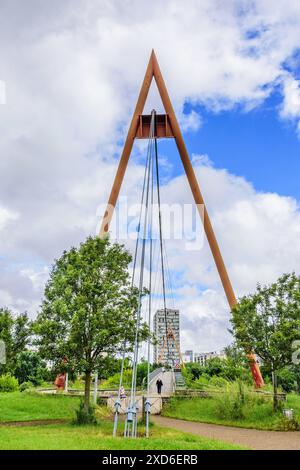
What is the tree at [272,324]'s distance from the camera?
54.3ft

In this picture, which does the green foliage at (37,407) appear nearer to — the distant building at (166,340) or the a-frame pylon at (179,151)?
the distant building at (166,340)

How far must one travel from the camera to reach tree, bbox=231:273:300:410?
54.3ft

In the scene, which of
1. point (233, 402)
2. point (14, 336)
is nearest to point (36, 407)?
point (14, 336)

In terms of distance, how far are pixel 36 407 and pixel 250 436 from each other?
34.2ft

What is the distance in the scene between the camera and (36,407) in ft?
64.1

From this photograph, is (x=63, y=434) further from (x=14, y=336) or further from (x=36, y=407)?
(x=36, y=407)

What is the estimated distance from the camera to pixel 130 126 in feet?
73.8

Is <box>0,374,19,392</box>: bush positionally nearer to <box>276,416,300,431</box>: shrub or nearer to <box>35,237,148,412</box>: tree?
<box>35,237,148,412</box>: tree

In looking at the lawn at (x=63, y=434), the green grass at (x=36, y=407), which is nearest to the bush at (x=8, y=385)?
the green grass at (x=36, y=407)

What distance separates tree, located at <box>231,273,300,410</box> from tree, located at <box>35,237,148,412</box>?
15.0 feet

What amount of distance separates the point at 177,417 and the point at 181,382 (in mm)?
7210

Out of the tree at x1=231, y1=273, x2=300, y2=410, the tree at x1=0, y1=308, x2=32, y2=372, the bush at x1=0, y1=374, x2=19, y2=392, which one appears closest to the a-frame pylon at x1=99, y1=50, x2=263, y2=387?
the tree at x1=231, y1=273, x2=300, y2=410
